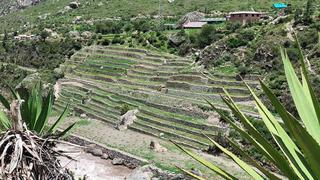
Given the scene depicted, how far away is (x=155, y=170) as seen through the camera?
800 inches

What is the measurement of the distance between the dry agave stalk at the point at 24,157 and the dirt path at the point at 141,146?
15.3 m

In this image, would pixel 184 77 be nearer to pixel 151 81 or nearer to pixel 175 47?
pixel 151 81

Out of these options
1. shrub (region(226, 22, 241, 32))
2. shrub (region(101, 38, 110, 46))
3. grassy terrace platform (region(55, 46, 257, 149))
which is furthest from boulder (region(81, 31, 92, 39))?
shrub (region(226, 22, 241, 32))

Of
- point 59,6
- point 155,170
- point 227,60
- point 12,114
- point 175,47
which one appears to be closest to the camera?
point 12,114

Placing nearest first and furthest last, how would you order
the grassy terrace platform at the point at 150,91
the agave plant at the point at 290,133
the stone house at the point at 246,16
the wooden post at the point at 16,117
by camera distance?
the agave plant at the point at 290,133 → the wooden post at the point at 16,117 → the grassy terrace platform at the point at 150,91 → the stone house at the point at 246,16

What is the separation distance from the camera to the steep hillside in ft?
204

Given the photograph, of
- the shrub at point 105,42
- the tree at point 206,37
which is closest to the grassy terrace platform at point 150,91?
the shrub at point 105,42

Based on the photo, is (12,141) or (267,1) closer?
(12,141)

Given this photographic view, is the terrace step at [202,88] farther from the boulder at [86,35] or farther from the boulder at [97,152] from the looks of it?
the boulder at [86,35]

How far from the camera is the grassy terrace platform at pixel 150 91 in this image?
26.5 metres

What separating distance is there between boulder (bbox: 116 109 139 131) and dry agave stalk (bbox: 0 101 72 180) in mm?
24167

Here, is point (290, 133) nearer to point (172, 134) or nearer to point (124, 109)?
point (172, 134)

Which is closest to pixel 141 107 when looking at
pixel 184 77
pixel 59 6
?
pixel 184 77

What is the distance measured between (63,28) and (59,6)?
119ft
